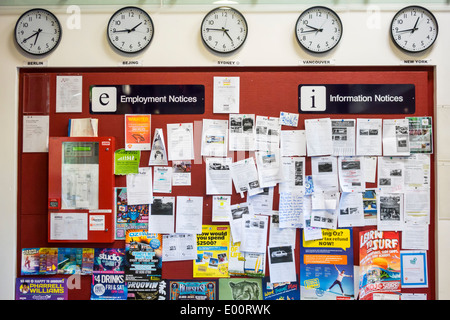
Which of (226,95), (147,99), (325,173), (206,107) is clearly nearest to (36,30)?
(147,99)

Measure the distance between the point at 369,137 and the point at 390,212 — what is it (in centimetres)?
58

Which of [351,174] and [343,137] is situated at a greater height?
[343,137]

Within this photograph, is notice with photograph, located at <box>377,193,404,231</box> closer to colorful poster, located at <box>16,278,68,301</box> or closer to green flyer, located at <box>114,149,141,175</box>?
green flyer, located at <box>114,149,141,175</box>

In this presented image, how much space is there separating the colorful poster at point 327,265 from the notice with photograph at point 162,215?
992 millimetres

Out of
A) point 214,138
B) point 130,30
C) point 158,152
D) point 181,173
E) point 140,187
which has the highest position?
point 130,30

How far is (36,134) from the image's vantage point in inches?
108

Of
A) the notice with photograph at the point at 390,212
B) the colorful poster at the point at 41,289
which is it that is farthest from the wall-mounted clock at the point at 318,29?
the colorful poster at the point at 41,289

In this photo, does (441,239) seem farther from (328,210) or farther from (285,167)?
(285,167)

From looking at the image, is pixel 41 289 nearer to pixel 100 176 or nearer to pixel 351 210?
pixel 100 176

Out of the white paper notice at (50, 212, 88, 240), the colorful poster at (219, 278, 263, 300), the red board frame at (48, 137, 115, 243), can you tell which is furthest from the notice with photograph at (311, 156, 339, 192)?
the white paper notice at (50, 212, 88, 240)

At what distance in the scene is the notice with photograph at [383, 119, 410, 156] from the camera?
2.70 m

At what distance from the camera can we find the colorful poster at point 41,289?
269 cm

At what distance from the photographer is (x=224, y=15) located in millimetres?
2705

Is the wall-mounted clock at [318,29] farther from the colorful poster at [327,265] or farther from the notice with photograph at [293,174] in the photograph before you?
the colorful poster at [327,265]
